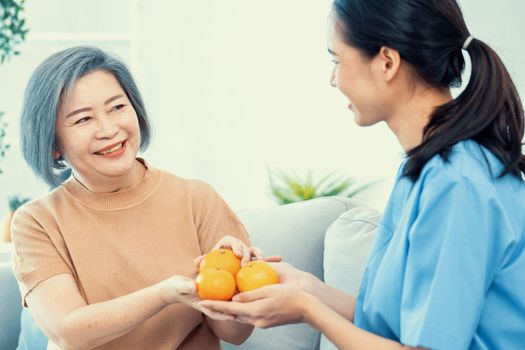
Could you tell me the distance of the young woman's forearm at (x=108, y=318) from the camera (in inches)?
66.8

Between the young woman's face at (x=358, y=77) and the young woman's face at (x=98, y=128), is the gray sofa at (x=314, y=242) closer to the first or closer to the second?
the young woman's face at (x=98, y=128)

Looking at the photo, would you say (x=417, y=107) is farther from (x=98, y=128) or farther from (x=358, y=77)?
(x=98, y=128)

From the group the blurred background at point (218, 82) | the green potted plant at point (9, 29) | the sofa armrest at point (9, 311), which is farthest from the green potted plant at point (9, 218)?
the sofa armrest at point (9, 311)

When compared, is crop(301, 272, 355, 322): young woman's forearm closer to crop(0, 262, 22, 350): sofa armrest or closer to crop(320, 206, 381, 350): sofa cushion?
crop(320, 206, 381, 350): sofa cushion

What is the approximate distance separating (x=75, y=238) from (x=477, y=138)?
1.01 metres

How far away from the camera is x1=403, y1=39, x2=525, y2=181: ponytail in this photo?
1.39m

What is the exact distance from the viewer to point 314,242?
2.38m

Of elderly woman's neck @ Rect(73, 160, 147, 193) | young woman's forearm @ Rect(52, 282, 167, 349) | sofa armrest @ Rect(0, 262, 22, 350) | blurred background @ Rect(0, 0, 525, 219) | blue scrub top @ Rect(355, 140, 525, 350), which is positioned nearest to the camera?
blue scrub top @ Rect(355, 140, 525, 350)

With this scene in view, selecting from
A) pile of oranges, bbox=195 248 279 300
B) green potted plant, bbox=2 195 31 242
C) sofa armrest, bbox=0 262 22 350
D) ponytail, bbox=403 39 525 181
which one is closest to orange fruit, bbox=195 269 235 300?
pile of oranges, bbox=195 248 279 300

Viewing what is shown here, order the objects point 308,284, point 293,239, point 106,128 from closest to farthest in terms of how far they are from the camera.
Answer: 1. point 308,284
2. point 106,128
3. point 293,239

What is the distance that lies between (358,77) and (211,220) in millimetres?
664

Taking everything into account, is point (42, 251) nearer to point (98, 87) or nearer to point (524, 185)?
point (98, 87)

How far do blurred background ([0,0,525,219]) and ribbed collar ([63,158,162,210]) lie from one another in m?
1.96

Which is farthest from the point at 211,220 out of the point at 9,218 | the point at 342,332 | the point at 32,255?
the point at 9,218
